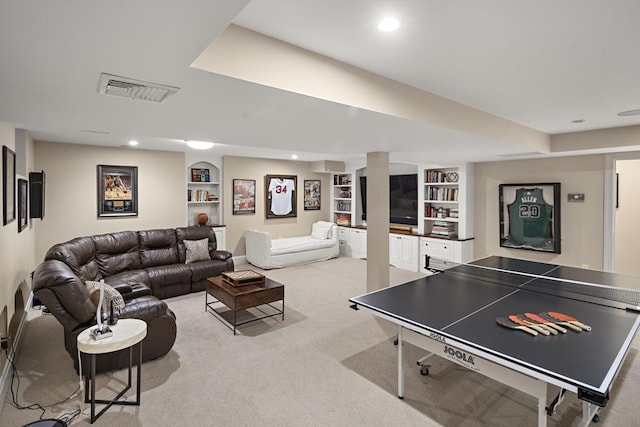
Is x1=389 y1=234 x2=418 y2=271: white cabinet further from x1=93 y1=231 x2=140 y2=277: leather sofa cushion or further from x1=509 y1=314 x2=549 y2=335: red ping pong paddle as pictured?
x1=93 y1=231 x2=140 y2=277: leather sofa cushion

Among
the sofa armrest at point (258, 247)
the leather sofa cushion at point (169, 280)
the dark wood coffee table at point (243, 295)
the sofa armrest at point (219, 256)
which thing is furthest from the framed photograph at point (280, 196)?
the dark wood coffee table at point (243, 295)

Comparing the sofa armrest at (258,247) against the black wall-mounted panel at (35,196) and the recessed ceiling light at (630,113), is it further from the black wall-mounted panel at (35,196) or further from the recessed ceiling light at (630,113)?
the recessed ceiling light at (630,113)

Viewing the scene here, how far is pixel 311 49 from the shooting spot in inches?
76.1

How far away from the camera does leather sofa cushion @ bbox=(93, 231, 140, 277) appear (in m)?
4.82

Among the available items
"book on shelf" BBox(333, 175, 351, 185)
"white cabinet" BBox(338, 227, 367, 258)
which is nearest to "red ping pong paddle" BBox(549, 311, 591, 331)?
"white cabinet" BBox(338, 227, 367, 258)

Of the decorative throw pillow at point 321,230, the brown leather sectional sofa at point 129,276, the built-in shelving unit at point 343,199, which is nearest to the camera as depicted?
the brown leather sectional sofa at point 129,276

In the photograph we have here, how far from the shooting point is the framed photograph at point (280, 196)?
25.7 ft

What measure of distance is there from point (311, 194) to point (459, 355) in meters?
6.79

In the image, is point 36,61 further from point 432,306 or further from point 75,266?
point 75,266

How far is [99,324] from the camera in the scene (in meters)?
2.31

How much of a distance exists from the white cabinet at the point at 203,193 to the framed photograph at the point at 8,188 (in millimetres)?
3560

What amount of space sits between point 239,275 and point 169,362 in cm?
125

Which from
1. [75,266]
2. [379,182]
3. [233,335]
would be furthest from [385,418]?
[75,266]

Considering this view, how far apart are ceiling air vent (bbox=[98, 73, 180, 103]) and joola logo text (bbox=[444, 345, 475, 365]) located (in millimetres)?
2255
